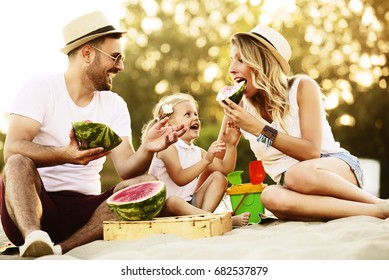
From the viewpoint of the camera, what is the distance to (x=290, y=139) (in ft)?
12.6

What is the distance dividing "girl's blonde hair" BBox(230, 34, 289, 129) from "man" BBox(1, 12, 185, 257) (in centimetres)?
76

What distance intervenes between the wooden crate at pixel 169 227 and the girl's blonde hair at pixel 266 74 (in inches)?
41.2

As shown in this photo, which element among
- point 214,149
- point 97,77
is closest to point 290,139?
point 214,149

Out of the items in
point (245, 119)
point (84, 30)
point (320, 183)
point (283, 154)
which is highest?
point (84, 30)

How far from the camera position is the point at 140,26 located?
12586 mm

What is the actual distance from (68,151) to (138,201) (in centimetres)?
54

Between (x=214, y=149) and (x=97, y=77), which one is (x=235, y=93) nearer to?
(x=214, y=149)

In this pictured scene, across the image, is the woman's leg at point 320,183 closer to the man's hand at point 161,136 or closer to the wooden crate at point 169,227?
the wooden crate at point 169,227

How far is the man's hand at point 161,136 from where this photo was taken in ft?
12.3

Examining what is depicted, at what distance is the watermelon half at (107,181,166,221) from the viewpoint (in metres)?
3.40

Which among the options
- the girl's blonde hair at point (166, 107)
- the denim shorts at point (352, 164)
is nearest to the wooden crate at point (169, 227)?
the denim shorts at point (352, 164)
